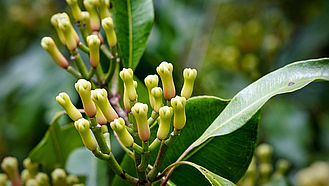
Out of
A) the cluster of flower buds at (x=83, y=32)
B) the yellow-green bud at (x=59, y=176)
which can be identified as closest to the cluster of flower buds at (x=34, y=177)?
the yellow-green bud at (x=59, y=176)

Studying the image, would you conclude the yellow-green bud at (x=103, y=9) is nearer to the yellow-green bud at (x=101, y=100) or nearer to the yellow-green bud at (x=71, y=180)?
the yellow-green bud at (x=101, y=100)

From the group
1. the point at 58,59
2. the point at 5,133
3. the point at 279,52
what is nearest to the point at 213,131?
the point at 58,59

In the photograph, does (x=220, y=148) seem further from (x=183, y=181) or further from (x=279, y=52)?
(x=279, y=52)

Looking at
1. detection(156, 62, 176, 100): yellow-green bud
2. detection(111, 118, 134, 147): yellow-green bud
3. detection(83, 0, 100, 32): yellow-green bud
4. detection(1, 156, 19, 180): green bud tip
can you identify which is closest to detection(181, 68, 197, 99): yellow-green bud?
detection(156, 62, 176, 100): yellow-green bud

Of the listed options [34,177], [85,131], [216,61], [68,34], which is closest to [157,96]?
[85,131]

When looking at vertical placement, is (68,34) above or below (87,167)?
above

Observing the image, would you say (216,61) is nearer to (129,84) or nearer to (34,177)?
(34,177)

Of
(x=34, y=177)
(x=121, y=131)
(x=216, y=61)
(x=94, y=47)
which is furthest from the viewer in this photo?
(x=216, y=61)

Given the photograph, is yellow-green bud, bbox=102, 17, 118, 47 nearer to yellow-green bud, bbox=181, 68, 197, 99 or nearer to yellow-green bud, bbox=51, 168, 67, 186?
yellow-green bud, bbox=181, 68, 197, 99
